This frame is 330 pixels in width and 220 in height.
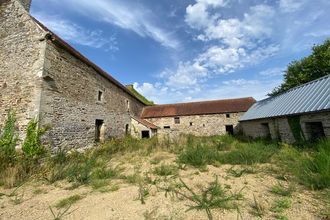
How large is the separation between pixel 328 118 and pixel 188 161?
547cm

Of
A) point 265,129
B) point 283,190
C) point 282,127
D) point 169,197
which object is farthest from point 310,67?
point 169,197

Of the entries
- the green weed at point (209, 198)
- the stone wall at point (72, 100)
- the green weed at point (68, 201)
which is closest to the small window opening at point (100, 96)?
the stone wall at point (72, 100)

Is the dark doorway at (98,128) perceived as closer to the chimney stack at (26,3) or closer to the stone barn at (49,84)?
the stone barn at (49,84)

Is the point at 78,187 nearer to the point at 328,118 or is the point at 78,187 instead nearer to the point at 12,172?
the point at 12,172

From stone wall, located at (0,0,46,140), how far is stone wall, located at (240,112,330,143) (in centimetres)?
1098

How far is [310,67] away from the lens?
1753 cm

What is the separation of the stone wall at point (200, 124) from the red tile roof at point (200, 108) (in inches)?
17.9

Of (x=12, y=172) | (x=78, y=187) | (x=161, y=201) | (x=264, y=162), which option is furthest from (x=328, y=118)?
(x=12, y=172)

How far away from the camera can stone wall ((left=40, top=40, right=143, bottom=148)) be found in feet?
24.5

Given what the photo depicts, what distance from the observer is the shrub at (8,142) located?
568 cm

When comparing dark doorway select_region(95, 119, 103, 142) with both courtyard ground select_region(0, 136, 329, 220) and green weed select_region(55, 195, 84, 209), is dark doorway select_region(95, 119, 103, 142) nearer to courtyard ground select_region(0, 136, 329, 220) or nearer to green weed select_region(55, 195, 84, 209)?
courtyard ground select_region(0, 136, 329, 220)

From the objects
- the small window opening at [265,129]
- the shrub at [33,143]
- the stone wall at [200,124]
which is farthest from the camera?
the stone wall at [200,124]

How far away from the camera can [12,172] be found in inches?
203

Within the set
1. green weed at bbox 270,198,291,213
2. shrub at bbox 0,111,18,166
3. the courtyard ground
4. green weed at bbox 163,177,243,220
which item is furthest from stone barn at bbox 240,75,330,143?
shrub at bbox 0,111,18,166
